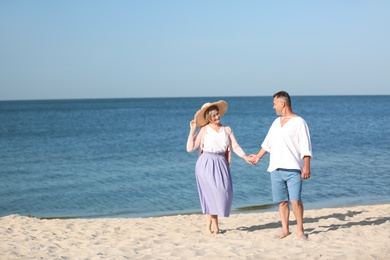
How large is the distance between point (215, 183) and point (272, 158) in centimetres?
100

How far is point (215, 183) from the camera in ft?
27.1

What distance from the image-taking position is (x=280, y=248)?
7.26 metres

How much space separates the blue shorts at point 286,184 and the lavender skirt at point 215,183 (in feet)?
2.77

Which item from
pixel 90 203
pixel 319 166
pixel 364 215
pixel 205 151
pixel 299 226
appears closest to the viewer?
pixel 299 226

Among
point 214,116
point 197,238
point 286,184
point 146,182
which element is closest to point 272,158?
point 286,184

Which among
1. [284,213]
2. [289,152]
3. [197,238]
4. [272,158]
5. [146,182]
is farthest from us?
[146,182]

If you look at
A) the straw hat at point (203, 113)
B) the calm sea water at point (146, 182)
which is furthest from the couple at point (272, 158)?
the calm sea water at point (146, 182)

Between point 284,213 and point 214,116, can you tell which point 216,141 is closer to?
point 214,116

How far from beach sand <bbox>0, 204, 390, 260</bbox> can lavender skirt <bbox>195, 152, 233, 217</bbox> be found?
1.46ft

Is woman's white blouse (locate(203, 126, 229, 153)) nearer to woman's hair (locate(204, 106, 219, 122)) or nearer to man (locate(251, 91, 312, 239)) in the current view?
woman's hair (locate(204, 106, 219, 122))

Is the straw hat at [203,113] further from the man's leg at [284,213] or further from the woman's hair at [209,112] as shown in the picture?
the man's leg at [284,213]

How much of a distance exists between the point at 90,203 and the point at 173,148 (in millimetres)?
16762

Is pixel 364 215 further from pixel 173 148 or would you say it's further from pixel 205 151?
pixel 173 148

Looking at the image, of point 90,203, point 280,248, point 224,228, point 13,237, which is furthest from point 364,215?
point 90,203
